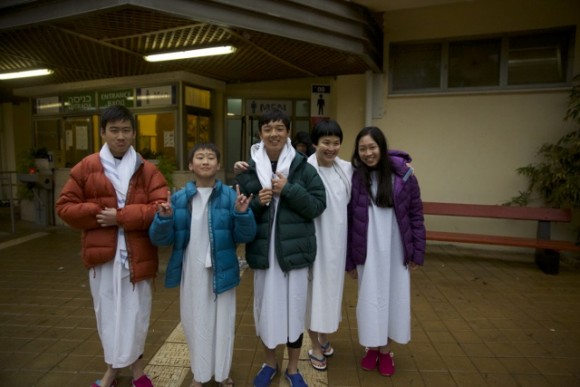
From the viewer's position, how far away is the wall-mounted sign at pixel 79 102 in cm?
884

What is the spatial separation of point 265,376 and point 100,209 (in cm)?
163

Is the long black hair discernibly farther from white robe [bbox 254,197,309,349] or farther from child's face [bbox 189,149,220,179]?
child's face [bbox 189,149,220,179]

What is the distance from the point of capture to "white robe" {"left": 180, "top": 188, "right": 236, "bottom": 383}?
2.46m

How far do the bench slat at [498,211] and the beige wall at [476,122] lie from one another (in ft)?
1.82

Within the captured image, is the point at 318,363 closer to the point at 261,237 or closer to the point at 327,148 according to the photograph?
the point at 261,237

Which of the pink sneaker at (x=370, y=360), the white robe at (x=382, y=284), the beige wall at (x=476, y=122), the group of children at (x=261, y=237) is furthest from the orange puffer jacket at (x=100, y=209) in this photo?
the beige wall at (x=476, y=122)

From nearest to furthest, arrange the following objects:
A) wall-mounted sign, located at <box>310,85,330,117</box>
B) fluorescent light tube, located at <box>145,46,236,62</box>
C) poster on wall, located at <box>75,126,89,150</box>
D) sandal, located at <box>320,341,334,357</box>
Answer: sandal, located at <box>320,341,334,357</box> → fluorescent light tube, located at <box>145,46,236,62</box> → wall-mounted sign, located at <box>310,85,330,117</box> → poster on wall, located at <box>75,126,89,150</box>

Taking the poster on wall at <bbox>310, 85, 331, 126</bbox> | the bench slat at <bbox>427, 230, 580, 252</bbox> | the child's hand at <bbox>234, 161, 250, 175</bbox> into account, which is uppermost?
the poster on wall at <bbox>310, 85, 331, 126</bbox>

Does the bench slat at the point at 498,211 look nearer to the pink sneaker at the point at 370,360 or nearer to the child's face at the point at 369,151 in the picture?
the pink sneaker at the point at 370,360

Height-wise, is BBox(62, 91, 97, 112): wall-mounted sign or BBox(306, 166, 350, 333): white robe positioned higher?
BBox(62, 91, 97, 112): wall-mounted sign

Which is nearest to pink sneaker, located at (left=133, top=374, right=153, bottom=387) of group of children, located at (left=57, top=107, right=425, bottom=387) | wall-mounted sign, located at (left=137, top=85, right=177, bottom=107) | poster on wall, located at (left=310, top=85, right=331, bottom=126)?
group of children, located at (left=57, top=107, right=425, bottom=387)

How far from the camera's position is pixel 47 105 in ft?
31.1

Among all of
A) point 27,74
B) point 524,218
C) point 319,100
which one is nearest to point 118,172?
point 319,100

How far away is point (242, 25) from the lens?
4711 millimetres
